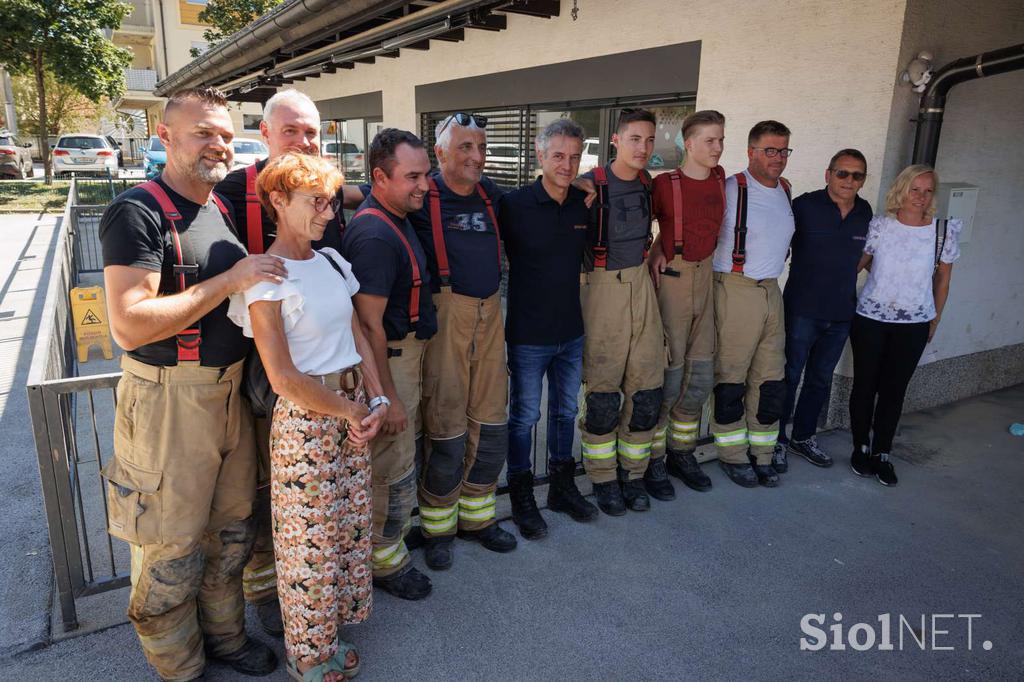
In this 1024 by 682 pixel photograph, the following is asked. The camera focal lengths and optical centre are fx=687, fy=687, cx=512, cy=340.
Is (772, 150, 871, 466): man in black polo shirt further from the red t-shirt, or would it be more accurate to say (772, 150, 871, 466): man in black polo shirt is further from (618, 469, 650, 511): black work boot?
(618, 469, 650, 511): black work boot

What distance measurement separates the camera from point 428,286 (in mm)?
2826

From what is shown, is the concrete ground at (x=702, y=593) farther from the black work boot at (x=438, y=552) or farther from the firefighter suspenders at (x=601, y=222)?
the firefighter suspenders at (x=601, y=222)

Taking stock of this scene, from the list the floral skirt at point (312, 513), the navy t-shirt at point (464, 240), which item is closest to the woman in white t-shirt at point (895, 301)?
the navy t-shirt at point (464, 240)

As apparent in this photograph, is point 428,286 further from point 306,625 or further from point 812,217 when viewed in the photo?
point 812,217

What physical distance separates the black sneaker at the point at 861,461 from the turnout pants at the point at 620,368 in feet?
4.75

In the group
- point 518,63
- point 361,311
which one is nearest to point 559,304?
point 361,311

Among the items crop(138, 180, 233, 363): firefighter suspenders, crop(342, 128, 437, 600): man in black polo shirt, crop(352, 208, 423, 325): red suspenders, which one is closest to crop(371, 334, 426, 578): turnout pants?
crop(342, 128, 437, 600): man in black polo shirt

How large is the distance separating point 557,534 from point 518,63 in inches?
231

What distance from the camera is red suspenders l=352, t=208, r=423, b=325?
8.72 ft

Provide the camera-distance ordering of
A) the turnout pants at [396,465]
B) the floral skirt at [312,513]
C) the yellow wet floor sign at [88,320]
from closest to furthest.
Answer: the floral skirt at [312,513] → the turnout pants at [396,465] → the yellow wet floor sign at [88,320]

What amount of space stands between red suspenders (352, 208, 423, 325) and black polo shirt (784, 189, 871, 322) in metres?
2.47

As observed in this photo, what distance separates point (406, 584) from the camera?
293 centimetres

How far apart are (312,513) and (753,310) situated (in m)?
2.70

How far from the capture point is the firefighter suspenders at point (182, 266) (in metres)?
2.09
